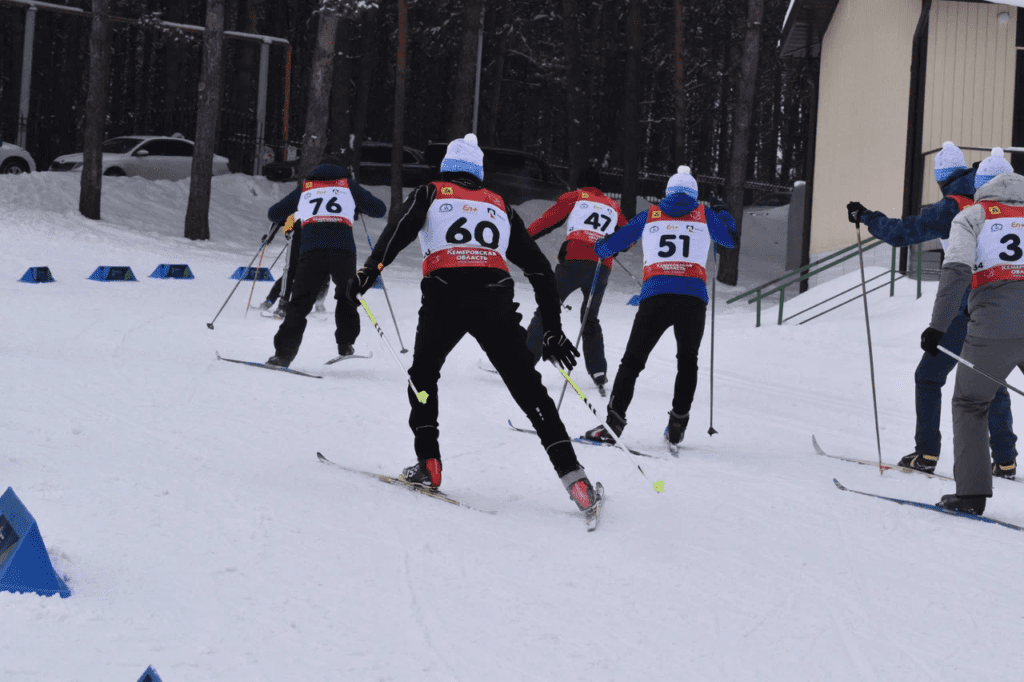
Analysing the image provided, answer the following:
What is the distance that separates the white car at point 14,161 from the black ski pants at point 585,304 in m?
15.3

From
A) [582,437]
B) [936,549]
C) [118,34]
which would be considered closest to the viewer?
[936,549]

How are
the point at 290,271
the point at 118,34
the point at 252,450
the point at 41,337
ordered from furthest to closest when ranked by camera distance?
1. the point at 118,34
2. the point at 290,271
3. the point at 41,337
4. the point at 252,450

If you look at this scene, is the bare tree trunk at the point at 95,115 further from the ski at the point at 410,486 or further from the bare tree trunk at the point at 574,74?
the ski at the point at 410,486

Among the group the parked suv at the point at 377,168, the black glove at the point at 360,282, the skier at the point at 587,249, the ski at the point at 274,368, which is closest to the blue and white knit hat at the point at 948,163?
the skier at the point at 587,249

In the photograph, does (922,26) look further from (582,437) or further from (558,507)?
(558,507)

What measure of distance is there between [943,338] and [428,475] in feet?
10.3

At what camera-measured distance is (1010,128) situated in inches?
592

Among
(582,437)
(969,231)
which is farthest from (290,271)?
(969,231)

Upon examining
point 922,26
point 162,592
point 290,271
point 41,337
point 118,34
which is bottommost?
point 162,592

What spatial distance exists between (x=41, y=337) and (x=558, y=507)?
5764 millimetres

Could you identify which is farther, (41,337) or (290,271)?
(290,271)

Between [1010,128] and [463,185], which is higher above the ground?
[1010,128]

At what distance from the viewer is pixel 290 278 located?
11.2m

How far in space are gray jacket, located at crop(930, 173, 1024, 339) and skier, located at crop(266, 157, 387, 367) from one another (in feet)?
15.7
